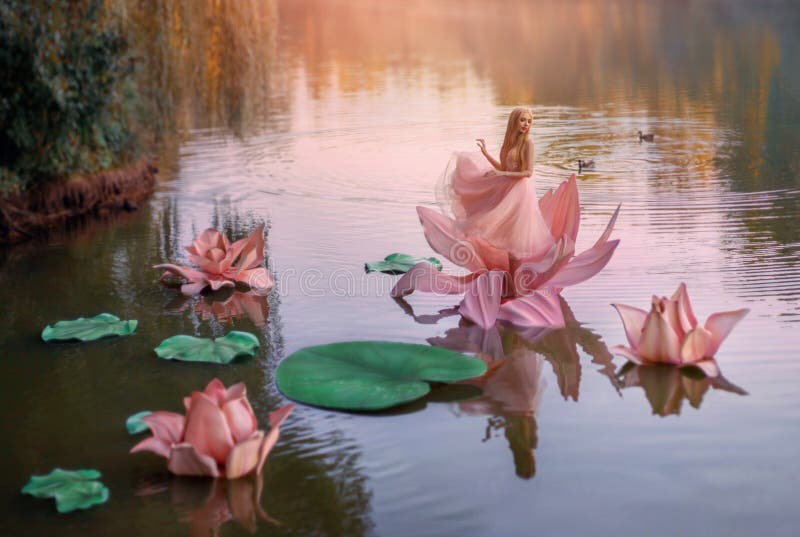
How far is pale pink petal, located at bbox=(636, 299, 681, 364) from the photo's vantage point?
3.80 m

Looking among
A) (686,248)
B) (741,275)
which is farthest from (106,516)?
(686,248)

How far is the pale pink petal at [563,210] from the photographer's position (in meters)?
4.62

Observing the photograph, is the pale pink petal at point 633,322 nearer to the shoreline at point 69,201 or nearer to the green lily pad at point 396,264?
the green lily pad at point 396,264

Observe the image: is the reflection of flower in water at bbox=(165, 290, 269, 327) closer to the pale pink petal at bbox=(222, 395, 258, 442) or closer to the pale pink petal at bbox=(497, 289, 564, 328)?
the pale pink petal at bbox=(497, 289, 564, 328)

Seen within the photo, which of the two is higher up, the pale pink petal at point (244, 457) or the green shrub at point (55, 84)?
the green shrub at point (55, 84)

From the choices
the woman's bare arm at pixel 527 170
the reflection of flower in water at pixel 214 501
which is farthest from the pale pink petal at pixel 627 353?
the reflection of flower in water at pixel 214 501

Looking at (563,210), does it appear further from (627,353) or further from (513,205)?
(627,353)

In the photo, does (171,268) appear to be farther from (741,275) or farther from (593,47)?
(593,47)

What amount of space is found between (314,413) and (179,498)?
2.25ft

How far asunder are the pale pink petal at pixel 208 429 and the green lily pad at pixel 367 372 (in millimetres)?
594

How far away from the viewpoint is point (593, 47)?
695 inches

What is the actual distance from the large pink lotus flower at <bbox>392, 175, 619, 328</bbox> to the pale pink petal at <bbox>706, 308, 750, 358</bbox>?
0.65 meters

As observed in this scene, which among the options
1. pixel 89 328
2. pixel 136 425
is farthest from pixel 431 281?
pixel 136 425

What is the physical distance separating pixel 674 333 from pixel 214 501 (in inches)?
71.4
